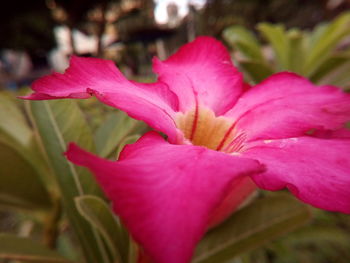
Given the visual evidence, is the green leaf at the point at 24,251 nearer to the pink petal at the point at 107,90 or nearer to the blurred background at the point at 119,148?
the blurred background at the point at 119,148

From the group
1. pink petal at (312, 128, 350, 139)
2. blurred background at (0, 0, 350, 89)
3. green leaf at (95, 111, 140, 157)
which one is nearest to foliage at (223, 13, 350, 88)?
green leaf at (95, 111, 140, 157)

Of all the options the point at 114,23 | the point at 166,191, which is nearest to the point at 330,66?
the point at 166,191

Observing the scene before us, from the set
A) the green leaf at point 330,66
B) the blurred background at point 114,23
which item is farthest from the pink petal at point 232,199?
the blurred background at point 114,23

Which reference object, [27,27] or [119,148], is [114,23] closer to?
[27,27]

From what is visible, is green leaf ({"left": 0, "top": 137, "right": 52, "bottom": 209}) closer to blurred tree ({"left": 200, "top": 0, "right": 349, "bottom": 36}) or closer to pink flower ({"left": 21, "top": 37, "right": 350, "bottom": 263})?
pink flower ({"left": 21, "top": 37, "right": 350, "bottom": 263})

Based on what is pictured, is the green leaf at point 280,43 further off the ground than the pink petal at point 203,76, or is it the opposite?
the pink petal at point 203,76

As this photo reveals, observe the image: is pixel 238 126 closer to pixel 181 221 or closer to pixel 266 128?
pixel 266 128
